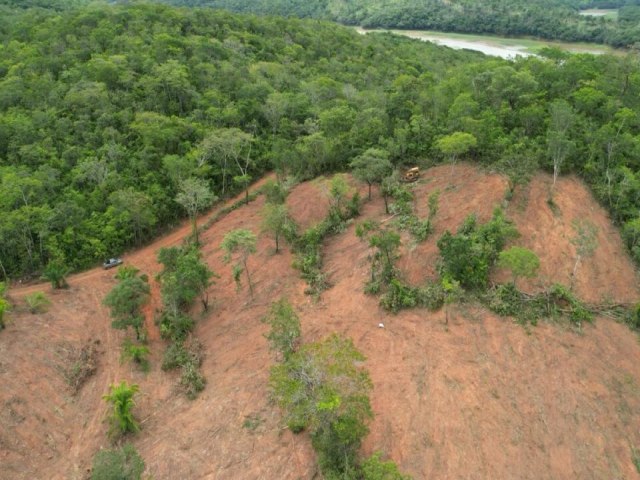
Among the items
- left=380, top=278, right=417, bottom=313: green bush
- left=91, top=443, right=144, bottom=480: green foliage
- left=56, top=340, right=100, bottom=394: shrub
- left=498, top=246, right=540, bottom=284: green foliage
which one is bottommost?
left=56, top=340, right=100, bottom=394: shrub

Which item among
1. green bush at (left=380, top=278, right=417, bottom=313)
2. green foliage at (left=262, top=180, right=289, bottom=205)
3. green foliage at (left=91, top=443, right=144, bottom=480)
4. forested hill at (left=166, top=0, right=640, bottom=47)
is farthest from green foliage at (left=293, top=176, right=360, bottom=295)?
forested hill at (left=166, top=0, right=640, bottom=47)

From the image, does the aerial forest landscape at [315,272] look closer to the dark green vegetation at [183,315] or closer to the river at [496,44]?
the dark green vegetation at [183,315]

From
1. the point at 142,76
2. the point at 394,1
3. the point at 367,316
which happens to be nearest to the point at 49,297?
the point at 367,316

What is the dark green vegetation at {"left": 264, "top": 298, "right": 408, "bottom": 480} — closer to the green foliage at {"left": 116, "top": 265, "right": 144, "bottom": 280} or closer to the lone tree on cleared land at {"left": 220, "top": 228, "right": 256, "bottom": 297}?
the lone tree on cleared land at {"left": 220, "top": 228, "right": 256, "bottom": 297}

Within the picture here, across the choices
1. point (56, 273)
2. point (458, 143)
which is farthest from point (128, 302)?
point (458, 143)

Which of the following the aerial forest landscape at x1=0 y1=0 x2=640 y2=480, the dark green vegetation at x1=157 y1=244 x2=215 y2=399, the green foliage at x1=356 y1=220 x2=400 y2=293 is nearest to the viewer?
the aerial forest landscape at x1=0 y1=0 x2=640 y2=480

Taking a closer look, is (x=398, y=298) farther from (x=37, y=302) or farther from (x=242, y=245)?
(x=37, y=302)
